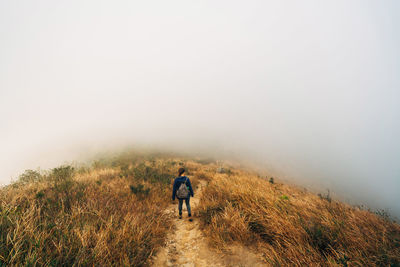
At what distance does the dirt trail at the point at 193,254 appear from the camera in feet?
10.8

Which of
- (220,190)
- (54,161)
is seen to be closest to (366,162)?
(220,190)

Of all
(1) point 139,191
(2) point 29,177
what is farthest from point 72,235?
(2) point 29,177

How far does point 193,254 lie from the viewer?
3793 mm

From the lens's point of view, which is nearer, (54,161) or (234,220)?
(234,220)

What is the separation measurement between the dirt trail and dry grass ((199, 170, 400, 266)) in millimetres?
241

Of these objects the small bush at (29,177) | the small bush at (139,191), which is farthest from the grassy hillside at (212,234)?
the small bush at (29,177)

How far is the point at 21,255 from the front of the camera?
2.27 metres

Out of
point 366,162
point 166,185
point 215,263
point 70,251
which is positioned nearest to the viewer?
point 70,251

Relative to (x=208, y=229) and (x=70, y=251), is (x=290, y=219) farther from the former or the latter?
(x=70, y=251)

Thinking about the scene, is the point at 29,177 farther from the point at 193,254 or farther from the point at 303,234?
the point at 303,234

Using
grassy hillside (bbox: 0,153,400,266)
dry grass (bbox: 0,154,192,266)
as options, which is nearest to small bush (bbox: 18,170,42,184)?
dry grass (bbox: 0,154,192,266)

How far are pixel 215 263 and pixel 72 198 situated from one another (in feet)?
16.7

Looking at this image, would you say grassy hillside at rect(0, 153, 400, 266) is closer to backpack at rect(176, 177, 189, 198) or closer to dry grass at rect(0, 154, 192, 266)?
dry grass at rect(0, 154, 192, 266)

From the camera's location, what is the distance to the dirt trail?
3.29 metres
